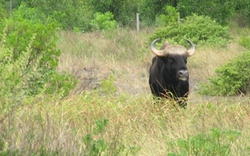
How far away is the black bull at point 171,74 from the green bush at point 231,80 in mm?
3333

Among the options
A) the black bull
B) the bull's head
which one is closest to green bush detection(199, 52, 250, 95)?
the black bull

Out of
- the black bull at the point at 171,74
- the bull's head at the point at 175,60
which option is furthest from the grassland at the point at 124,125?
the bull's head at the point at 175,60

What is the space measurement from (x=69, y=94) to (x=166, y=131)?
13.0 feet

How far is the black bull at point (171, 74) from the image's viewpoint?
38.9 feet

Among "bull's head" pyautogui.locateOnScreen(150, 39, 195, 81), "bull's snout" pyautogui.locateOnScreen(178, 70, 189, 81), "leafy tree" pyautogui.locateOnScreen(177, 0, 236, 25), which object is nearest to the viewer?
"bull's snout" pyautogui.locateOnScreen(178, 70, 189, 81)

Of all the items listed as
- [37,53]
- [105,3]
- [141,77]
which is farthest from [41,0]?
[37,53]

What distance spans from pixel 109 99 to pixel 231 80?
513cm

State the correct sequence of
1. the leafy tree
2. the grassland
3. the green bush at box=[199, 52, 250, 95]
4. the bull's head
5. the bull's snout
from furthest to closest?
the leafy tree, the green bush at box=[199, 52, 250, 95], the bull's head, the bull's snout, the grassland

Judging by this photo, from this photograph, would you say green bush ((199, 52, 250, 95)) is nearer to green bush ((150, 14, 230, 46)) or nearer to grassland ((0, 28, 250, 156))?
grassland ((0, 28, 250, 156))

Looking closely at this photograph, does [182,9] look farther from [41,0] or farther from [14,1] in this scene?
[14,1]

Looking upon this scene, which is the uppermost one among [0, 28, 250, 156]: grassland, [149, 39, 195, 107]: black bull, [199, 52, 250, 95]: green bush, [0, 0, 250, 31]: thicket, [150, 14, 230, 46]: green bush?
[0, 28, 250, 156]: grassland

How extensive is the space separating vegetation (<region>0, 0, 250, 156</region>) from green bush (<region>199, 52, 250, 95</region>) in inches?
0.9

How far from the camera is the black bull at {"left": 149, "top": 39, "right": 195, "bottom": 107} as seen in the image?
1186cm

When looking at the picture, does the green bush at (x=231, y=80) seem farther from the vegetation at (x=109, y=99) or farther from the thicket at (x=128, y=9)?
the thicket at (x=128, y=9)
